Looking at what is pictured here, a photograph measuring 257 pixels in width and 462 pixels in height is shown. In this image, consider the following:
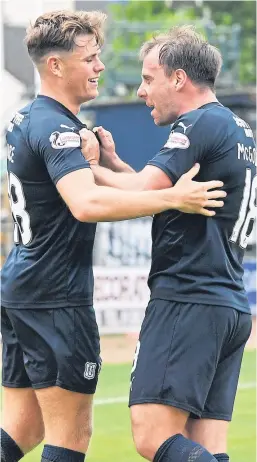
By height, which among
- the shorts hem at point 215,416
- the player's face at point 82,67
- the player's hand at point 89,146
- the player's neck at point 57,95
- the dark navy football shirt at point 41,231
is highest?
the player's face at point 82,67

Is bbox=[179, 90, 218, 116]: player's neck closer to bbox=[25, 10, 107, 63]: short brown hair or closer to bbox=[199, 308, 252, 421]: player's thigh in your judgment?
bbox=[25, 10, 107, 63]: short brown hair

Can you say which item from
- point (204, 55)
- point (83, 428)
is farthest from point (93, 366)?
point (204, 55)

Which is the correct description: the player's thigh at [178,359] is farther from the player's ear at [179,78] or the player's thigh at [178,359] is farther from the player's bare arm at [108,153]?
the player's ear at [179,78]

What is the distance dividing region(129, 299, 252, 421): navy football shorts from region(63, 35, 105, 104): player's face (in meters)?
1.10

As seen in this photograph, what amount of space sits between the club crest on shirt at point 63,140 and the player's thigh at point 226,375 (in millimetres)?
1079

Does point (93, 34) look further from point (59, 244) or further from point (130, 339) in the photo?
point (130, 339)

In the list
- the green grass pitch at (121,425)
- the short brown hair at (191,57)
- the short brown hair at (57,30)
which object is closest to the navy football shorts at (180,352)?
the short brown hair at (191,57)

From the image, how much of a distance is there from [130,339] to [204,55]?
9.50 m

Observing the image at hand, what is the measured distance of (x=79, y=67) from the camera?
199 inches

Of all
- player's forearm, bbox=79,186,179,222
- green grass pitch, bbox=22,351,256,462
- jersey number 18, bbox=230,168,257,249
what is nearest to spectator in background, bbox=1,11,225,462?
player's forearm, bbox=79,186,179,222

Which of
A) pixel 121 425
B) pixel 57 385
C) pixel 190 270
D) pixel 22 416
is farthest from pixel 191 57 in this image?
pixel 121 425

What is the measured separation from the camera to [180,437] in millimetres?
4668

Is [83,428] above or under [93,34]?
under

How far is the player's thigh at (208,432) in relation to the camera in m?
4.94
